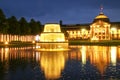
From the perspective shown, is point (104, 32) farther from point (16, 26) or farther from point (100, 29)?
point (16, 26)

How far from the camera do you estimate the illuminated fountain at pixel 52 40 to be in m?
49.6

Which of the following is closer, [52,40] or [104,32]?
[52,40]

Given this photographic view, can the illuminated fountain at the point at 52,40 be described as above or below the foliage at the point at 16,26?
below

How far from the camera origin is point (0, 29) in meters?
81.6

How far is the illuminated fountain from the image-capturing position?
1951 inches

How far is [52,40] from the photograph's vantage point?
52375mm

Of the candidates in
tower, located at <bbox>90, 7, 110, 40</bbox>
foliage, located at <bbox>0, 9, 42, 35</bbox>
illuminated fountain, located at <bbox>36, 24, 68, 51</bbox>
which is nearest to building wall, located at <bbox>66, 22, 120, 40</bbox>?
tower, located at <bbox>90, 7, 110, 40</bbox>

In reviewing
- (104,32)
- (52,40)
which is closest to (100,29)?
(104,32)

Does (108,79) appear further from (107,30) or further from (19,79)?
(107,30)

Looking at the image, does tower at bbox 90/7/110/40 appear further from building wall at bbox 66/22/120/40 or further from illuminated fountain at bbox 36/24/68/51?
illuminated fountain at bbox 36/24/68/51

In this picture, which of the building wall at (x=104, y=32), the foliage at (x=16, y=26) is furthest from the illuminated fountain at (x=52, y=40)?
the building wall at (x=104, y=32)

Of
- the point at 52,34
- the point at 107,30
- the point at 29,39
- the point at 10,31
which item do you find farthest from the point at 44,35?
the point at 107,30

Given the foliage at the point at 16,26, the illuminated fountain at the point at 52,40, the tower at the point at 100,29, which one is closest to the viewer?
the illuminated fountain at the point at 52,40

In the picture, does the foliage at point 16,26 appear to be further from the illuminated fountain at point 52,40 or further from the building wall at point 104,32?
the building wall at point 104,32
